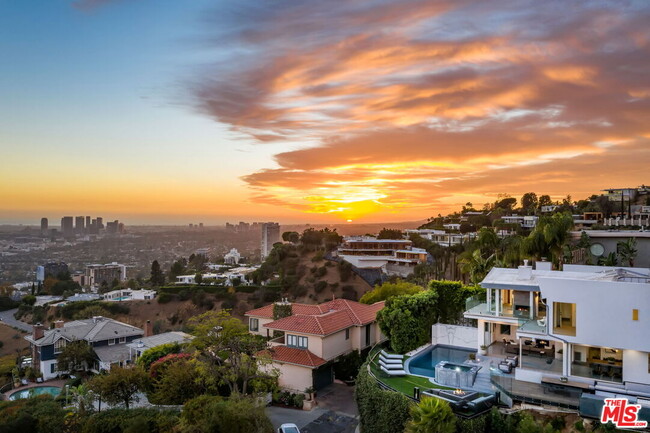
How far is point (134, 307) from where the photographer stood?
68.6m

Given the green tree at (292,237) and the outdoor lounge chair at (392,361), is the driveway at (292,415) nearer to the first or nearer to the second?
the outdoor lounge chair at (392,361)

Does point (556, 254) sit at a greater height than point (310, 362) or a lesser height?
greater

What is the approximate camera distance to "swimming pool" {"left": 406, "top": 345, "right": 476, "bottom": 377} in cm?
2389

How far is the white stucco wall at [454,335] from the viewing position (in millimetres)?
26766

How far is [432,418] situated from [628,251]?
28066mm

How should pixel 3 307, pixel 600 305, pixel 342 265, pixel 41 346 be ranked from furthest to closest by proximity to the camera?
pixel 3 307 → pixel 342 265 → pixel 41 346 → pixel 600 305

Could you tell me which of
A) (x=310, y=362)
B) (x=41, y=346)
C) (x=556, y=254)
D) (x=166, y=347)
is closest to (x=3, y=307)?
(x=41, y=346)

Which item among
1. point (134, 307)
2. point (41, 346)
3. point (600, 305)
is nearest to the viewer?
point (600, 305)

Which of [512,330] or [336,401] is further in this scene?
[336,401]

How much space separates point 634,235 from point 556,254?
13.8m

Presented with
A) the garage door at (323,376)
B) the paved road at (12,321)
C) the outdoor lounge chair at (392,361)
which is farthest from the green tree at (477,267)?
the paved road at (12,321)

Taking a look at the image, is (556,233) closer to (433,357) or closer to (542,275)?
(542,275)

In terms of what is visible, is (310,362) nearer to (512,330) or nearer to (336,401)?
(336,401)

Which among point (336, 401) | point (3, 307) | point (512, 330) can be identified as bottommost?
point (3, 307)
